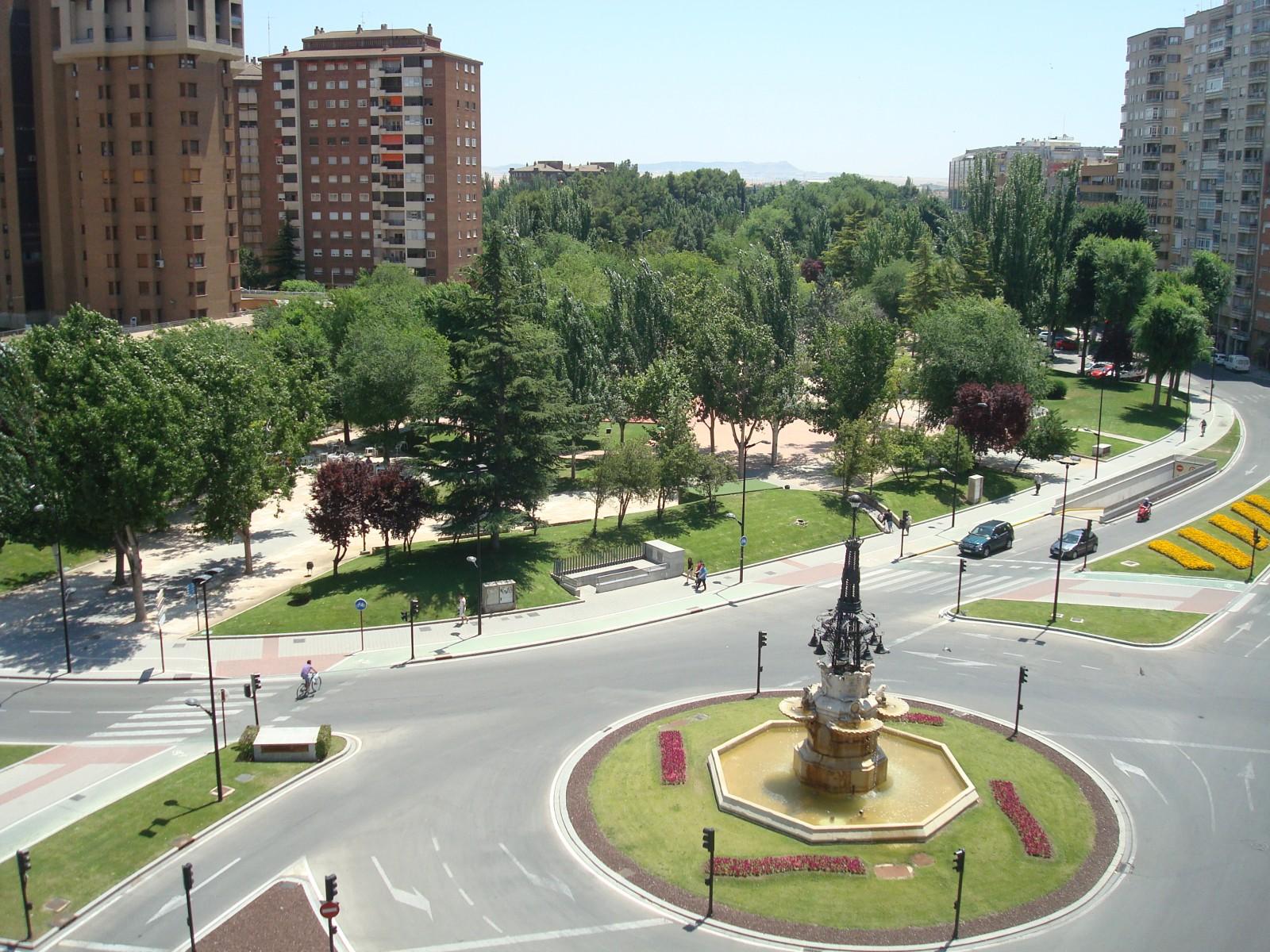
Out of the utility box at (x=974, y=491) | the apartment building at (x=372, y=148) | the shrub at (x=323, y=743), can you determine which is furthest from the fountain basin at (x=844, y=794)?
the apartment building at (x=372, y=148)

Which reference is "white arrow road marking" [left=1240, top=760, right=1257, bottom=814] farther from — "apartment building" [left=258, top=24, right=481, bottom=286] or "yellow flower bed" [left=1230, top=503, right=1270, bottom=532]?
"apartment building" [left=258, top=24, right=481, bottom=286]

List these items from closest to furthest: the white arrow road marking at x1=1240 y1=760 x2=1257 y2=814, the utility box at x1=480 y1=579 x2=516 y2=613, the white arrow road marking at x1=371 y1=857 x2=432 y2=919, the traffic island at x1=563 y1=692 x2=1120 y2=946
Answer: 1. the traffic island at x1=563 y1=692 x2=1120 y2=946
2. the white arrow road marking at x1=371 y1=857 x2=432 y2=919
3. the white arrow road marking at x1=1240 y1=760 x2=1257 y2=814
4. the utility box at x1=480 y1=579 x2=516 y2=613

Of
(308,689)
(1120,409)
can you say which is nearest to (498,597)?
(308,689)

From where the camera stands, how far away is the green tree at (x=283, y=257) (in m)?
114

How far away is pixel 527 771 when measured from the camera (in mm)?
31250

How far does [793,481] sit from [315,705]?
35167 millimetres

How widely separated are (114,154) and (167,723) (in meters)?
60.4

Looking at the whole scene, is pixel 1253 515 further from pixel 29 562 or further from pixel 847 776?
pixel 29 562

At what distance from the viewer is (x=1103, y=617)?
144ft

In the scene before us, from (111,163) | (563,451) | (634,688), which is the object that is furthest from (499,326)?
(111,163)

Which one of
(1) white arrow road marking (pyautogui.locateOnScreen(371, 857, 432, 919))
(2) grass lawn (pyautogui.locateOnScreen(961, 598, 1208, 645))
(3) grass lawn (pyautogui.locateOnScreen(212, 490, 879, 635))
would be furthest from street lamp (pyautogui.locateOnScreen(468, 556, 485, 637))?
(2) grass lawn (pyautogui.locateOnScreen(961, 598, 1208, 645))

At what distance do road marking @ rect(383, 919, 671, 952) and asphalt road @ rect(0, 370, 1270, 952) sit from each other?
0.19 feet

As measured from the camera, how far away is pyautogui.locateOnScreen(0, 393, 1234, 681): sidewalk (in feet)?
129

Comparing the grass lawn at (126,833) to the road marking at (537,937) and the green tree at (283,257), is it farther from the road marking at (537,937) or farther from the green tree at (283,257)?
the green tree at (283,257)
